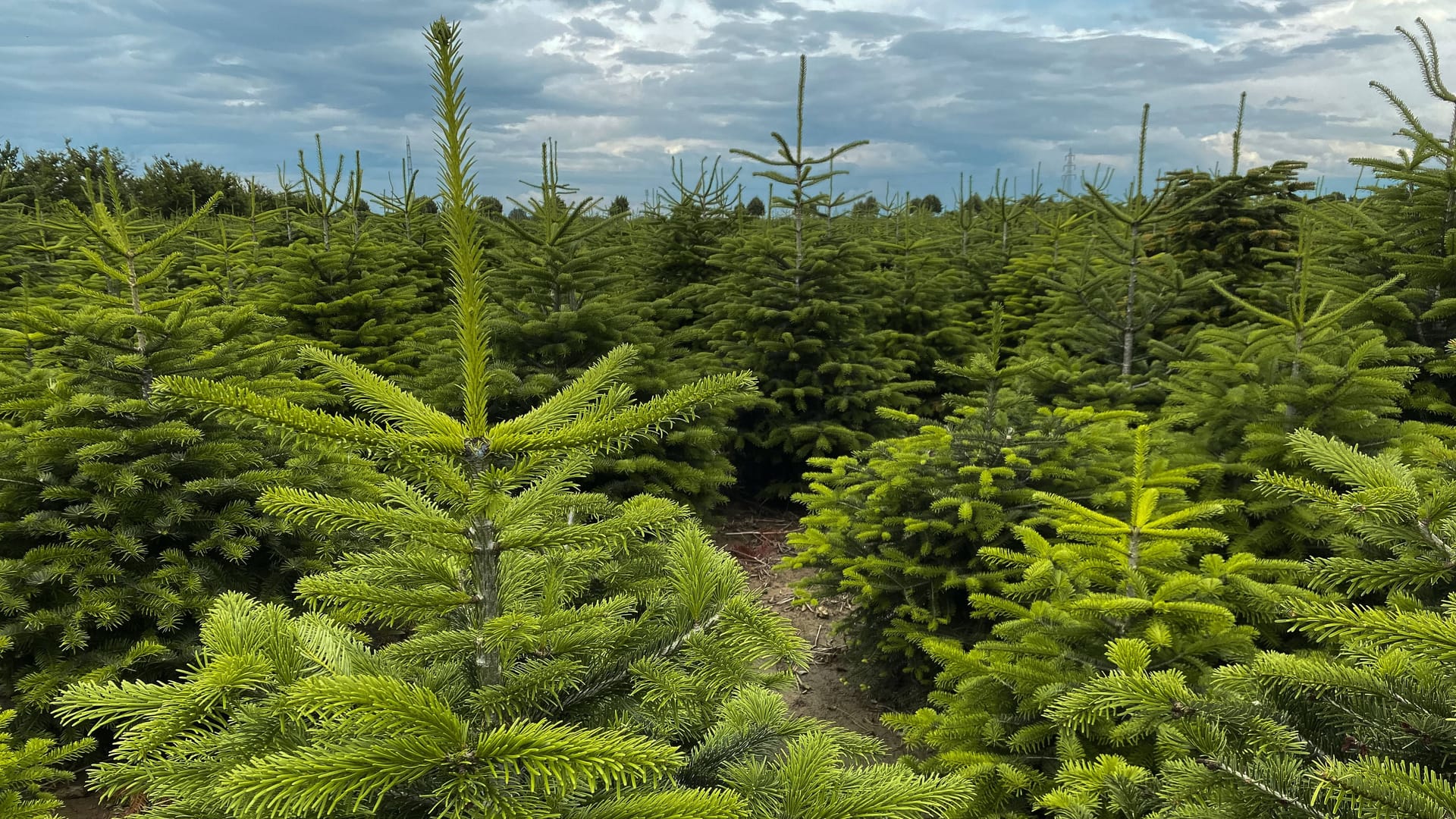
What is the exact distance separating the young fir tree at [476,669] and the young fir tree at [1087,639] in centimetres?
135

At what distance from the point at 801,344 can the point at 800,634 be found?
3471 millimetres

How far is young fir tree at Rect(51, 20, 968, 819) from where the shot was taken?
1133 mm

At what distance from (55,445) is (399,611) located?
12.8ft

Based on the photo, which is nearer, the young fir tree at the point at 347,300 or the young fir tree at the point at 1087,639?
the young fir tree at the point at 1087,639

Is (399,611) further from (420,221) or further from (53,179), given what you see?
(53,179)

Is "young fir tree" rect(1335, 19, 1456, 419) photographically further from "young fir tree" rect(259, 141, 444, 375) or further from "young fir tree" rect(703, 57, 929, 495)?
"young fir tree" rect(259, 141, 444, 375)

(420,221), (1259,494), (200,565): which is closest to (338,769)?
(200,565)

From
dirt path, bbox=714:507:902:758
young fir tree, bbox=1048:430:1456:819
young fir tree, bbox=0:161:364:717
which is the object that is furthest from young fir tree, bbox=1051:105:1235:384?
young fir tree, bbox=0:161:364:717

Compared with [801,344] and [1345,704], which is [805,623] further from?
[1345,704]

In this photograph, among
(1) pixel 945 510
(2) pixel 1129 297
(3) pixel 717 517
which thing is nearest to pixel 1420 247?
(2) pixel 1129 297

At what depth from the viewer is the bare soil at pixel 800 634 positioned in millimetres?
3797

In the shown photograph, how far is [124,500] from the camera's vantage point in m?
3.88

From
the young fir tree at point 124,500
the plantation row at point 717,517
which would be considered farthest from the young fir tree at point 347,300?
the young fir tree at point 124,500

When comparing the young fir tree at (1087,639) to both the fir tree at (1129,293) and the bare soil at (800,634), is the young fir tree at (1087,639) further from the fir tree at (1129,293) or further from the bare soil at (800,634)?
the fir tree at (1129,293)
